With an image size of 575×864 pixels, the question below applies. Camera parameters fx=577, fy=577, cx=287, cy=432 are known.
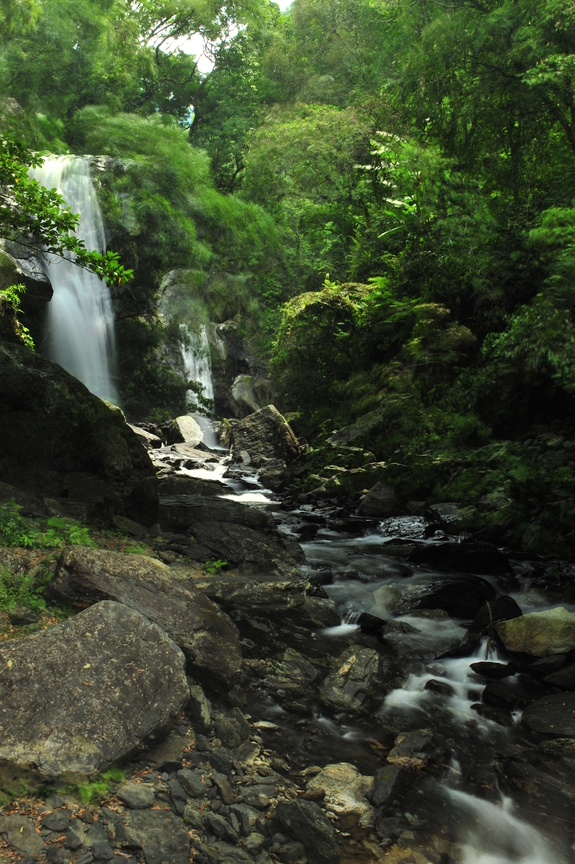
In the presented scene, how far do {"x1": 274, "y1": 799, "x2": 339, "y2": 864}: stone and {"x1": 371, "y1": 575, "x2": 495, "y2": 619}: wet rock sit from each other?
3657mm

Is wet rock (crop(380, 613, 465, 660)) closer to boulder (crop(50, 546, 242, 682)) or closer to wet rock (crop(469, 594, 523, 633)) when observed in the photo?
wet rock (crop(469, 594, 523, 633))

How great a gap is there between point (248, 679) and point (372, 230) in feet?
50.4

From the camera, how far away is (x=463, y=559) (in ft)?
26.4

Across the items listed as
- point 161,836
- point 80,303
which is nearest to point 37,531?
point 161,836

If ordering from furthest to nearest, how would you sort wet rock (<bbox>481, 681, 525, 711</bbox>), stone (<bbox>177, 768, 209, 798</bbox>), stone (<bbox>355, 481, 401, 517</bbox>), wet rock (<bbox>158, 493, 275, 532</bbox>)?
1. stone (<bbox>355, 481, 401, 517</bbox>)
2. wet rock (<bbox>158, 493, 275, 532</bbox>)
3. wet rock (<bbox>481, 681, 525, 711</bbox>)
4. stone (<bbox>177, 768, 209, 798</bbox>)

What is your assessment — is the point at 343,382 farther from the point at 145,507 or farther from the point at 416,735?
the point at 416,735

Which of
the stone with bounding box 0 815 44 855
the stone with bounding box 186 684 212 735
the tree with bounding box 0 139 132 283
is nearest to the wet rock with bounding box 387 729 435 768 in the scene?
the stone with bounding box 186 684 212 735

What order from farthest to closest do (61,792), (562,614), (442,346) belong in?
(442,346), (562,614), (61,792)

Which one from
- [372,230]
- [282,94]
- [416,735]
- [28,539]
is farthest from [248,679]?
[282,94]

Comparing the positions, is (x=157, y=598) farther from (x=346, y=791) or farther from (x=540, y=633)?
(x=540, y=633)

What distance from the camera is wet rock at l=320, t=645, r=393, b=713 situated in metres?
4.68

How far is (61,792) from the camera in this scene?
291 cm

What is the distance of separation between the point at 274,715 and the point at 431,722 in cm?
130

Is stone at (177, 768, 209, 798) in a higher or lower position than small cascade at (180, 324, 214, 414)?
lower
